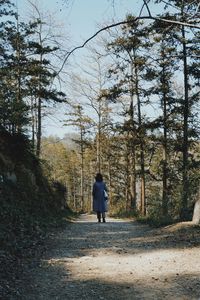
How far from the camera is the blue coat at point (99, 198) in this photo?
16094 mm

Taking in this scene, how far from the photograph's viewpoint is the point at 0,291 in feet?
18.5

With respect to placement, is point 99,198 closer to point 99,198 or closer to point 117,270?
point 99,198

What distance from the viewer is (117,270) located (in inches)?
275

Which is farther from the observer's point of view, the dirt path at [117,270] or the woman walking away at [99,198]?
the woman walking away at [99,198]

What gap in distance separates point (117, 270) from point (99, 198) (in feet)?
30.3

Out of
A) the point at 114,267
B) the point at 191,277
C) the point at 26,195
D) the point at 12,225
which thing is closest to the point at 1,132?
the point at 26,195

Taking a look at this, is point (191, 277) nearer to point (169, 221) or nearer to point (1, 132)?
point (169, 221)

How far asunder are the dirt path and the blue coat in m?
5.56

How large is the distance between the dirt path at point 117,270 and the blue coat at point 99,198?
5558 millimetres

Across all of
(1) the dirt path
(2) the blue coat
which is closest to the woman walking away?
(2) the blue coat

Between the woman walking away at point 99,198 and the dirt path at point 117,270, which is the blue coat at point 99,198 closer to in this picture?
the woman walking away at point 99,198

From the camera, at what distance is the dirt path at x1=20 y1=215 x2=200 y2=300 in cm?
570

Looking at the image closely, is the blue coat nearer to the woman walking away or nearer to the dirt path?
the woman walking away

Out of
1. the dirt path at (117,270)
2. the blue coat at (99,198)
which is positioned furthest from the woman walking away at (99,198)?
the dirt path at (117,270)
